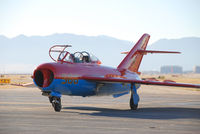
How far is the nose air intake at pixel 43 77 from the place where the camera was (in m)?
16.8

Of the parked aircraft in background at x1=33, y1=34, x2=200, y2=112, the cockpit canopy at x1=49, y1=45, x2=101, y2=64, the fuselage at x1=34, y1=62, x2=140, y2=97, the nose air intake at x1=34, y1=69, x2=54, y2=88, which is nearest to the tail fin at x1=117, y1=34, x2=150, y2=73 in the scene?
A: the parked aircraft in background at x1=33, y1=34, x2=200, y2=112

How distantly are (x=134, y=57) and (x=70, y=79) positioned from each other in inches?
283

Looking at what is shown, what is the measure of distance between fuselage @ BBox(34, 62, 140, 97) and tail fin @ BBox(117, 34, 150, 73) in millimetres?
2993

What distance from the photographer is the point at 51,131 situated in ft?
35.9

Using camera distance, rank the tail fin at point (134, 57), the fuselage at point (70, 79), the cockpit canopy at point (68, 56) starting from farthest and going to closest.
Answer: the tail fin at point (134, 57), the cockpit canopy at point (68, 56), the fuselage at point (70, 79)

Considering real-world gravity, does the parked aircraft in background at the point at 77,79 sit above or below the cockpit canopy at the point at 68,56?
below

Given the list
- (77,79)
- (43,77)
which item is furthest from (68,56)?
(43,77)

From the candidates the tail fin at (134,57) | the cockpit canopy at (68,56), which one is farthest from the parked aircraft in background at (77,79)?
the tail fin at (134,57)

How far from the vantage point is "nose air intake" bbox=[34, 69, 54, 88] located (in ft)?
55.2

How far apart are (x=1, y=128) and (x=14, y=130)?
661 millimetres

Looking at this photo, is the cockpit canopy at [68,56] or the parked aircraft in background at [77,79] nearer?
the parked aircraft in background at [77,79]

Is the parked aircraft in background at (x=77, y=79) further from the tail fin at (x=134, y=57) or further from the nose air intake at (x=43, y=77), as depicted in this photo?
→ the tail fin at (x=134, y=57)

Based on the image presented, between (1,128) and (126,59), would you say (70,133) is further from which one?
(126,59)

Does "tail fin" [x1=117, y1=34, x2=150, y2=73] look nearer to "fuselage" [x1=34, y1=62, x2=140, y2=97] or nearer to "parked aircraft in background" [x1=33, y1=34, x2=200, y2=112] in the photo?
"parked aircraft in background" [x1=33, y1=34, x2=200, y2=112]
